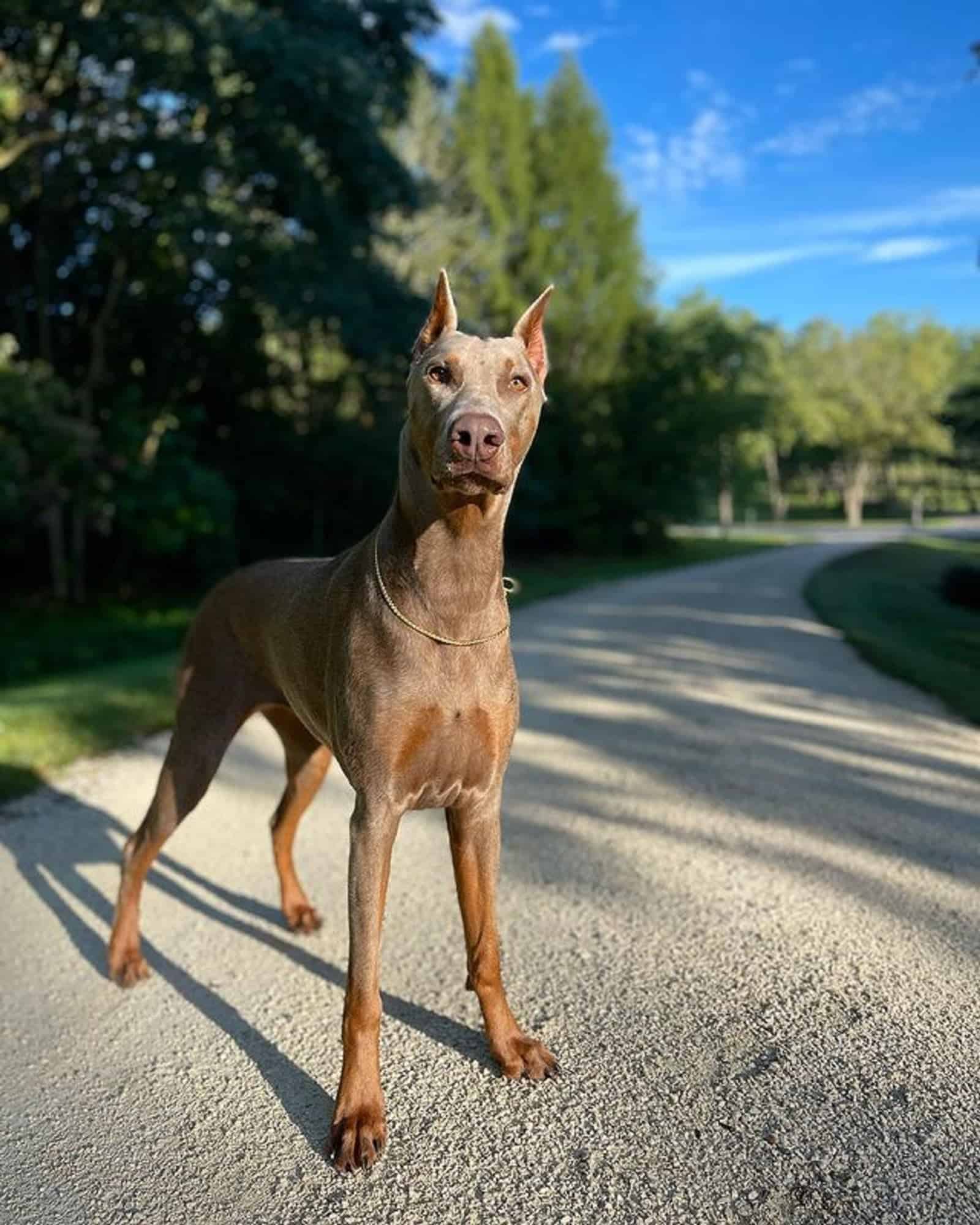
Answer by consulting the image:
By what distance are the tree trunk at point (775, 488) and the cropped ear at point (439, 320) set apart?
223 ft

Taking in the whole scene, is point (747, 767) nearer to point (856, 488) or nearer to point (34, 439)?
point (34, 439)

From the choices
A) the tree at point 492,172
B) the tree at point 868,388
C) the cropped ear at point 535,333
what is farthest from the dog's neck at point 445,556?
the tree at point 868,388

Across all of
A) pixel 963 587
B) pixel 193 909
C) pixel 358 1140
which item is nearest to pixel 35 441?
pixel 193 909

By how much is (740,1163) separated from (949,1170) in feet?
1.67

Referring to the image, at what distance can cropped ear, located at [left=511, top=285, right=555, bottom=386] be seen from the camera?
2.84m

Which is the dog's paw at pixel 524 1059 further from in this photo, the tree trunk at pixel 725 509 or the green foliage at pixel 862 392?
the green foliage at pixel 862 392

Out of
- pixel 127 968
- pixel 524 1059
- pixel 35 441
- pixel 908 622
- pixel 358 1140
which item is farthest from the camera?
pixel 908 622

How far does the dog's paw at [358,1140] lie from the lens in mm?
2523

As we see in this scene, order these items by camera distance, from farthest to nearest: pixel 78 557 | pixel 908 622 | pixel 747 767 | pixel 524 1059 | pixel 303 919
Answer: pixel 78 557 < pixel 908 622 < pixel 747 767 < pixel 303 919 < pixel 524 1059

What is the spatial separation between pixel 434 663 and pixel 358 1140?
128cm

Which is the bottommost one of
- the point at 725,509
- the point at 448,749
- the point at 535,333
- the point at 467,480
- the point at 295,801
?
the point at 725,509

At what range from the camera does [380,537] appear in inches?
117

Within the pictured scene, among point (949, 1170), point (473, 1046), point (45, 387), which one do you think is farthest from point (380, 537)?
point (45, 387)

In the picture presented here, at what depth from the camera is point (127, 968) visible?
3.63 m
